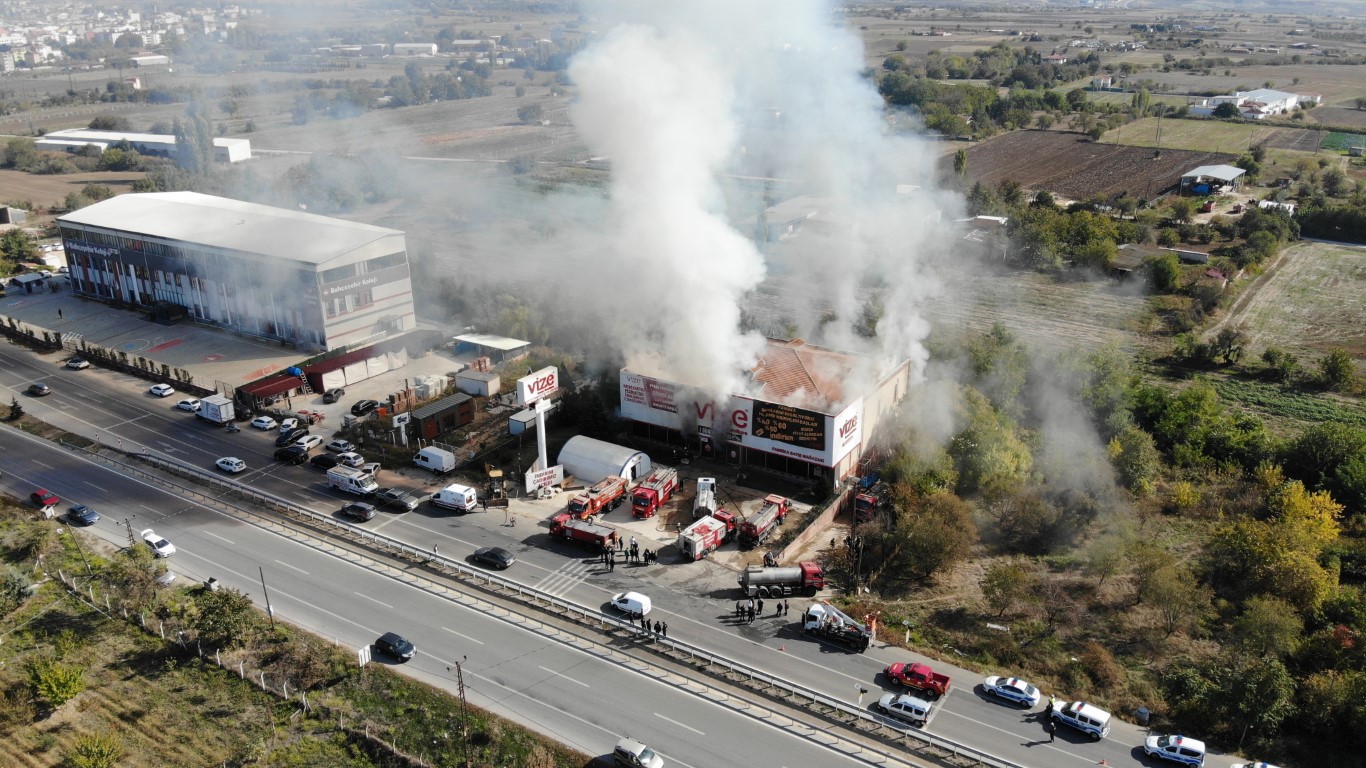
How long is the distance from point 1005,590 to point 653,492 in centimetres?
1362

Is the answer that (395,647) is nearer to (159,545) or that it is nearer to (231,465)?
(159,545)

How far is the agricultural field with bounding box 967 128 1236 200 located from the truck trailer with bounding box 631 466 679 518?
66.5 meters

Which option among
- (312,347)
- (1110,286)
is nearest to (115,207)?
(312,347)

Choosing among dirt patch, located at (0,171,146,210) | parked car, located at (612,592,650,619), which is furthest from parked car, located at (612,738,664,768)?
dirt patch, located at (0,171,146,210)

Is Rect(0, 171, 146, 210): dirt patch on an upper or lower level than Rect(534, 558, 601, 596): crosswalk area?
upper

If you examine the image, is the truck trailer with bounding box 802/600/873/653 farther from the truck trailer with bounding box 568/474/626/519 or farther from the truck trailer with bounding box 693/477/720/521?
the truck trailer with bounding box 568/474/626/519

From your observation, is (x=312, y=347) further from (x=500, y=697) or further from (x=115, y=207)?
(x=500, y=697)

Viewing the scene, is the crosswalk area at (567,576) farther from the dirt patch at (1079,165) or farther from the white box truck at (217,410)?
the dirt patch at (1079,165)

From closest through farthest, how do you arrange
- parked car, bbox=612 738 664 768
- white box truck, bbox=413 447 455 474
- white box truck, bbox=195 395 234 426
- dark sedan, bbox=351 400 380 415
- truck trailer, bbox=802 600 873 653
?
parked car, bbox=612 738 664 768, truck trailer, bbox=802 600 873 653, white box truck, bbox=413 447 455 474, white box truck, bbox=195 395 234 426, dark sedan, bbox=351 400 380 415

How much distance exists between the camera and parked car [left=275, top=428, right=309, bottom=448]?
142 feet

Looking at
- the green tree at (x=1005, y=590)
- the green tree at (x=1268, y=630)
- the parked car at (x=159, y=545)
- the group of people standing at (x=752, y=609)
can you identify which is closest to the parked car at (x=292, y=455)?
the parked car at (x=159, y=545)

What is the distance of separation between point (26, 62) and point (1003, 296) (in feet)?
684

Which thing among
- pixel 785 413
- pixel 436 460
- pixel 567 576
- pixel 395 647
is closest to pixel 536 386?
pixel 436 460

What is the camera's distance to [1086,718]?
25.2m
